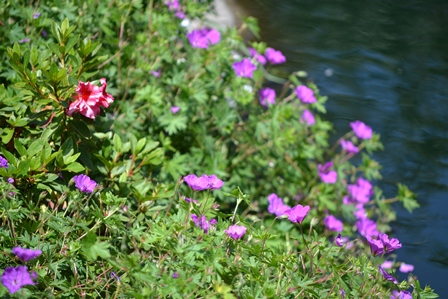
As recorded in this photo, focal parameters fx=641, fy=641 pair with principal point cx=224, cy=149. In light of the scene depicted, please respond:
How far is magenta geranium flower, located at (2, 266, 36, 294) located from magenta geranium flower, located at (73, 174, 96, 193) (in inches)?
13.6

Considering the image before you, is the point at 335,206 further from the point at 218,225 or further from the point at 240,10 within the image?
the point at 240,10

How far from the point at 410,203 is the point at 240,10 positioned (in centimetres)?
290

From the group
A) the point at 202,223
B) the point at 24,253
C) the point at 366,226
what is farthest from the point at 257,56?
the point at 24,253

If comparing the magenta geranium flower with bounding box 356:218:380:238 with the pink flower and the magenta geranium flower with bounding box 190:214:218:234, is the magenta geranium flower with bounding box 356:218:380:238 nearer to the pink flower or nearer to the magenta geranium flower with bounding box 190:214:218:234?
the magenta geranium flower with bounding box 190:214:218:234

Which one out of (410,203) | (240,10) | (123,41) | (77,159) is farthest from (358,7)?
(77,159)

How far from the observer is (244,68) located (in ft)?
8.98

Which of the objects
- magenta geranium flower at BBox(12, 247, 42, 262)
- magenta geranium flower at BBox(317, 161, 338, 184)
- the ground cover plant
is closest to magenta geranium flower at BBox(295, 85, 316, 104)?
the ground cover plant

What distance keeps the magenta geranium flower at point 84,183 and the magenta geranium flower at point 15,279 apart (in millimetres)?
344

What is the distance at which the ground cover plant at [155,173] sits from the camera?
4.75 ft

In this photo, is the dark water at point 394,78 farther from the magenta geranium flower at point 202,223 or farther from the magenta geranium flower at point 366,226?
the magenta geranium flower at point 202,223

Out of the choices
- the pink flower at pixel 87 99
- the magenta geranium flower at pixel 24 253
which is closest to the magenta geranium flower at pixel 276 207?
the pink flower at pixel 87 99

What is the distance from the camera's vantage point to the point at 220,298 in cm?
142

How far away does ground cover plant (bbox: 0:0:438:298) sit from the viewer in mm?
1446

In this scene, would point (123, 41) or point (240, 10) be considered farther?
point (240, 10)
